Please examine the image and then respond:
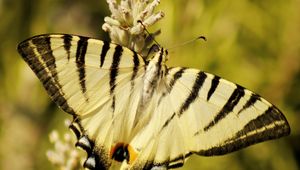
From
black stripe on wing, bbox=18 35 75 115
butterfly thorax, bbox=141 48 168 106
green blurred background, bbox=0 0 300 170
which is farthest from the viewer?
green blurred background, bbox=0 0 300 170

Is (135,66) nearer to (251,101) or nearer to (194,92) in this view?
(194,92)

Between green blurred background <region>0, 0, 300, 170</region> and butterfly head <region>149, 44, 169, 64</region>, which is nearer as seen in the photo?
butterfly head <region>149, 44, 169, 64</region>

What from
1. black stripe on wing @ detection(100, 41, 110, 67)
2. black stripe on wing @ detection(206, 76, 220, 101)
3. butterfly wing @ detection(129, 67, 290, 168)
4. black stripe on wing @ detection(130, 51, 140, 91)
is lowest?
butterfly wing @ detection(129, 67, 290, 168)

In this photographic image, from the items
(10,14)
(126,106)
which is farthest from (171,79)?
(10,14)

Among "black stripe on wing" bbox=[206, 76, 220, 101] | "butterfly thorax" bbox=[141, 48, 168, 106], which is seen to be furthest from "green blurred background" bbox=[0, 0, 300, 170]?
"black stripe on wing" bbox=[206, 76, 220, 101]

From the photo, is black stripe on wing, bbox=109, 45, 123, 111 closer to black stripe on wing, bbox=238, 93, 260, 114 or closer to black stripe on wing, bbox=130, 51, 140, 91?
black stripe on wing, bbox=130, 51, 140, 91

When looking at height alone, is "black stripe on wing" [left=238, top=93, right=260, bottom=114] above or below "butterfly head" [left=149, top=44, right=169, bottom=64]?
below

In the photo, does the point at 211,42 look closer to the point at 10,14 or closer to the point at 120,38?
the point at 120,38
